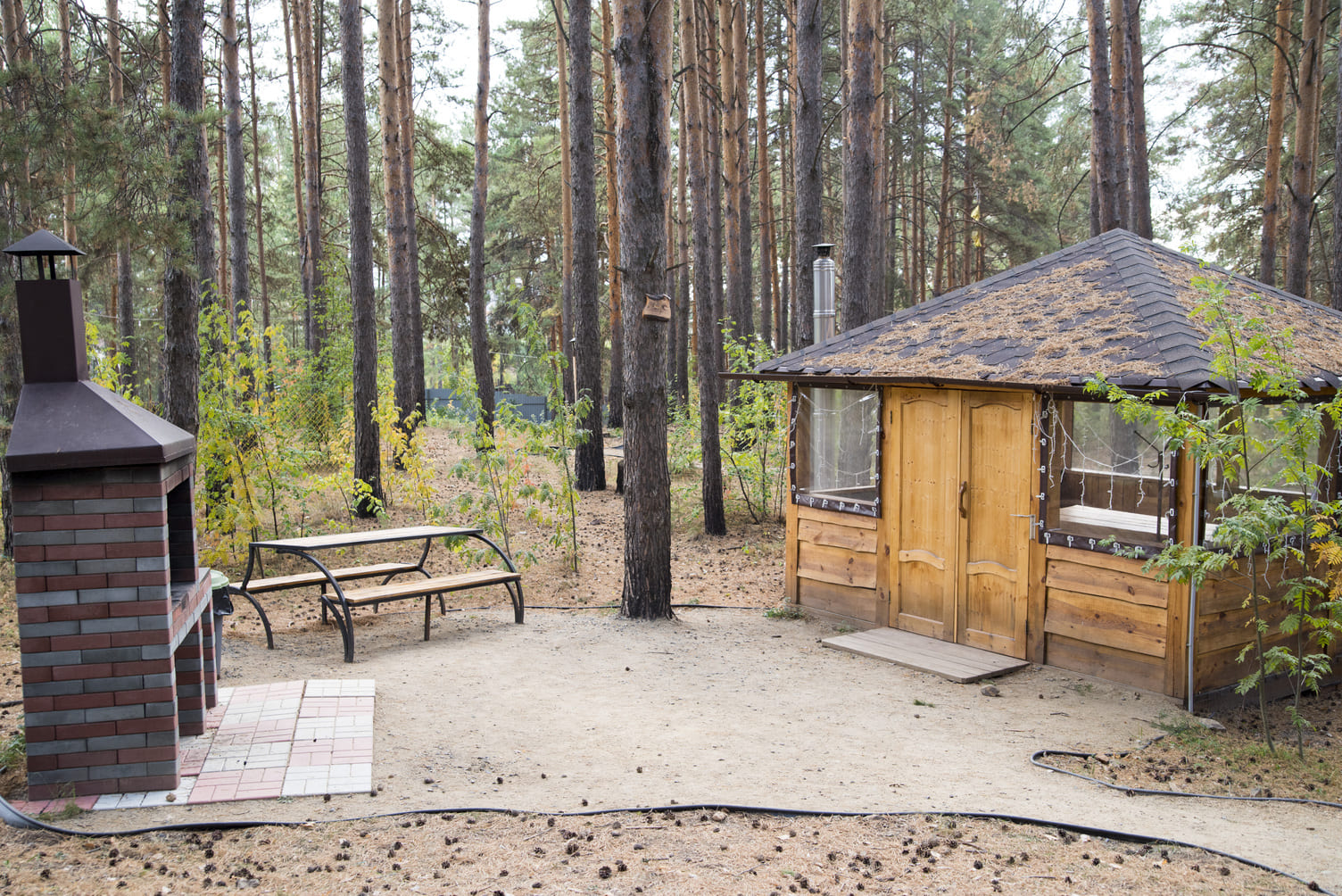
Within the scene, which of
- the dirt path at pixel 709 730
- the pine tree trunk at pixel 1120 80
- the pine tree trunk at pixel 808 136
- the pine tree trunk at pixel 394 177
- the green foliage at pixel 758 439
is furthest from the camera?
the pine tree trunk at pixel 394 177

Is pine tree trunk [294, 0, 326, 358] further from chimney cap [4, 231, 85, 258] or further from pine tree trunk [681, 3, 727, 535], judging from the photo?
chimney cap [4, 231, 85, 258]

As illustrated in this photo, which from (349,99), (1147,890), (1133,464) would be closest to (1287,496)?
(1133,464)

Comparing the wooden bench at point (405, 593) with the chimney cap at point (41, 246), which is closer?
the chimney cap at point (41, 246)

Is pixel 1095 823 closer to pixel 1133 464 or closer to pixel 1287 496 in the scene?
pixel 1287 496

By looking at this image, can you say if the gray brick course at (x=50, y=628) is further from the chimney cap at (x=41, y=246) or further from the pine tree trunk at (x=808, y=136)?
the pine tree trunk at (x=808, y=136)

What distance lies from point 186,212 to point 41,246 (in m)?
3.35

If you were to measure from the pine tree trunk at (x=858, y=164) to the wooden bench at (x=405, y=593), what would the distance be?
184 inches

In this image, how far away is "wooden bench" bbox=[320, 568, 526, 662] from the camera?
271 inches

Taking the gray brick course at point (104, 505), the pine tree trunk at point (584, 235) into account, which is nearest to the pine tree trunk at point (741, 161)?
the pine tree trunk at point (584, 235)

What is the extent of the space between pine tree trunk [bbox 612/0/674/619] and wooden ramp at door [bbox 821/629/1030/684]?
1735mm

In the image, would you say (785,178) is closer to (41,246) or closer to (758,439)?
(758,439)

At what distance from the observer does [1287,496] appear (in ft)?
25.1

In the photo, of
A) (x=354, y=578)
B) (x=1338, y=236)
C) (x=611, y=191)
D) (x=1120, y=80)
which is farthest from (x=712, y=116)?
(x=354, y=578)

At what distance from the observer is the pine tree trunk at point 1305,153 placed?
1277cm
